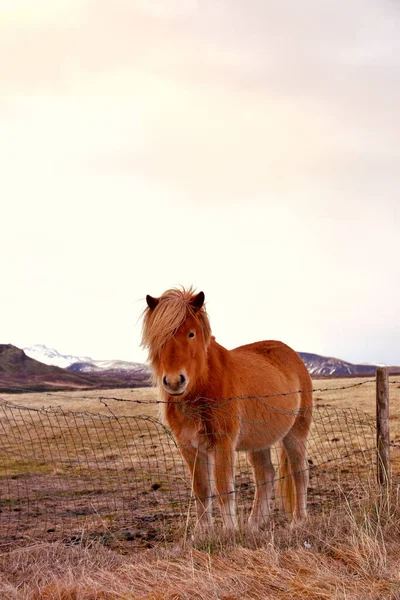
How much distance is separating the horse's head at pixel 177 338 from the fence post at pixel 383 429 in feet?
8.84

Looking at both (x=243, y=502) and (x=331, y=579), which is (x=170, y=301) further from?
(x=243, y=502)

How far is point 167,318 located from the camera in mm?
6867

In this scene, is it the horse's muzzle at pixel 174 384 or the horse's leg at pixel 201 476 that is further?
the horse's leg at pixel 201 476

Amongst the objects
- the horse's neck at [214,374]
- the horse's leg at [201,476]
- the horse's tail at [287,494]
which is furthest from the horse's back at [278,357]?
the horse's leg at [201,476]

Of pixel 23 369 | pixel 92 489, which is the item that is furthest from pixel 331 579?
pixel 23 369

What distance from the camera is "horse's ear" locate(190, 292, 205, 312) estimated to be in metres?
7.14

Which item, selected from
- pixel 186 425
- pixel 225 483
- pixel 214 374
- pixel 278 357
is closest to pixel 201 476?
pixel 225 483

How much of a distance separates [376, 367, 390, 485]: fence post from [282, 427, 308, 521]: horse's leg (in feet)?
4.43

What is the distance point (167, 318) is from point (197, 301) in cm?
49

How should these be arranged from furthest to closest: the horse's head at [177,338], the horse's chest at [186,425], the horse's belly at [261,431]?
1. the horse's belly at [261,431]
2. the horse's chest at [186,425]
3. the horse's head at [177,338]

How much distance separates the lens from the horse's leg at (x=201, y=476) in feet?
23.4

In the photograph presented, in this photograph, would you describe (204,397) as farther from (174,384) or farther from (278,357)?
(278,357)

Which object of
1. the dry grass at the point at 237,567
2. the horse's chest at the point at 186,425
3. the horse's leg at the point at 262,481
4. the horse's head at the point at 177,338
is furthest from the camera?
the horse's leg at the point at 262,481

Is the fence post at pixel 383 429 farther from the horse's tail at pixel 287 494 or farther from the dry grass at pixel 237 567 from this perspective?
the horse's tail at pixel 287 494
